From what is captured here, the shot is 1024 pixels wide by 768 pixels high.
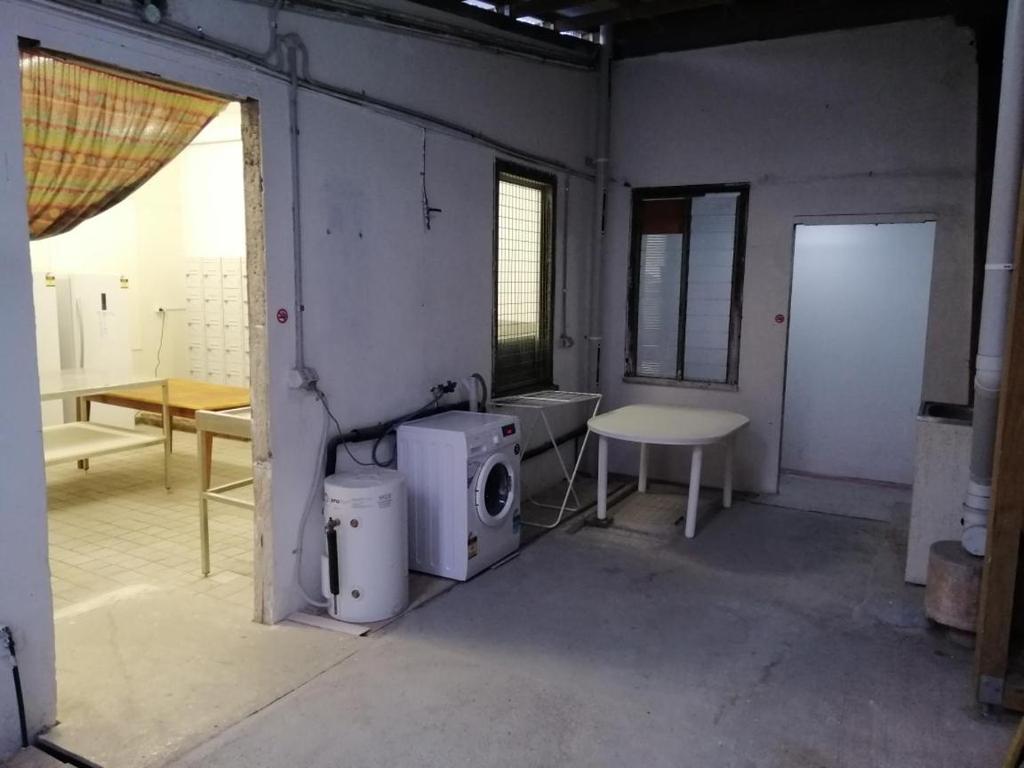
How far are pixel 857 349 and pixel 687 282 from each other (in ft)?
5.05

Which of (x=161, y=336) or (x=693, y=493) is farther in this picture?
(x=161, y=336)

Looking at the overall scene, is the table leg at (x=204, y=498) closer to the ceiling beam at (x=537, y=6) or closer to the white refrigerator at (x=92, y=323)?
the ceiling beam at (x=537, y=6)

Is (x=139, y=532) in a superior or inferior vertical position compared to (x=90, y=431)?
inferior

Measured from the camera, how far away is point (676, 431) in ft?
15.5

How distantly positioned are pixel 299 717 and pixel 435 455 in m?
1.49

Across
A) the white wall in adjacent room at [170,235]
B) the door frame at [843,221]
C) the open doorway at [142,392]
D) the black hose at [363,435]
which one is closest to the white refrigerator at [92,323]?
the open doorway at [142,392]

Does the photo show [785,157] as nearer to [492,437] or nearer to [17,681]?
[492,437]

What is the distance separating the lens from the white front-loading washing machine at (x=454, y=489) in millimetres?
3885

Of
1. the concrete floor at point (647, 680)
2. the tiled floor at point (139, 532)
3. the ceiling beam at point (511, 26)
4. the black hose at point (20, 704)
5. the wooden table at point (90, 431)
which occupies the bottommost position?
the tiled floor at point (139, 532)

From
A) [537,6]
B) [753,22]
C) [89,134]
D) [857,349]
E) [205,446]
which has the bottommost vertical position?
[205,446]

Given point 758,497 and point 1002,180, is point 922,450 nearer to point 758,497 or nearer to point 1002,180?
point 1002,180

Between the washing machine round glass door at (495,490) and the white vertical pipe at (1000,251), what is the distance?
2.23 m

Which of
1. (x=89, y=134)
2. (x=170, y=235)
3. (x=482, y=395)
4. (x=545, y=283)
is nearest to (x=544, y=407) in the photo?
(x=482, y=395)

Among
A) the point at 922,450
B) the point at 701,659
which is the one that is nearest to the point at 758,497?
the point at 922,450
